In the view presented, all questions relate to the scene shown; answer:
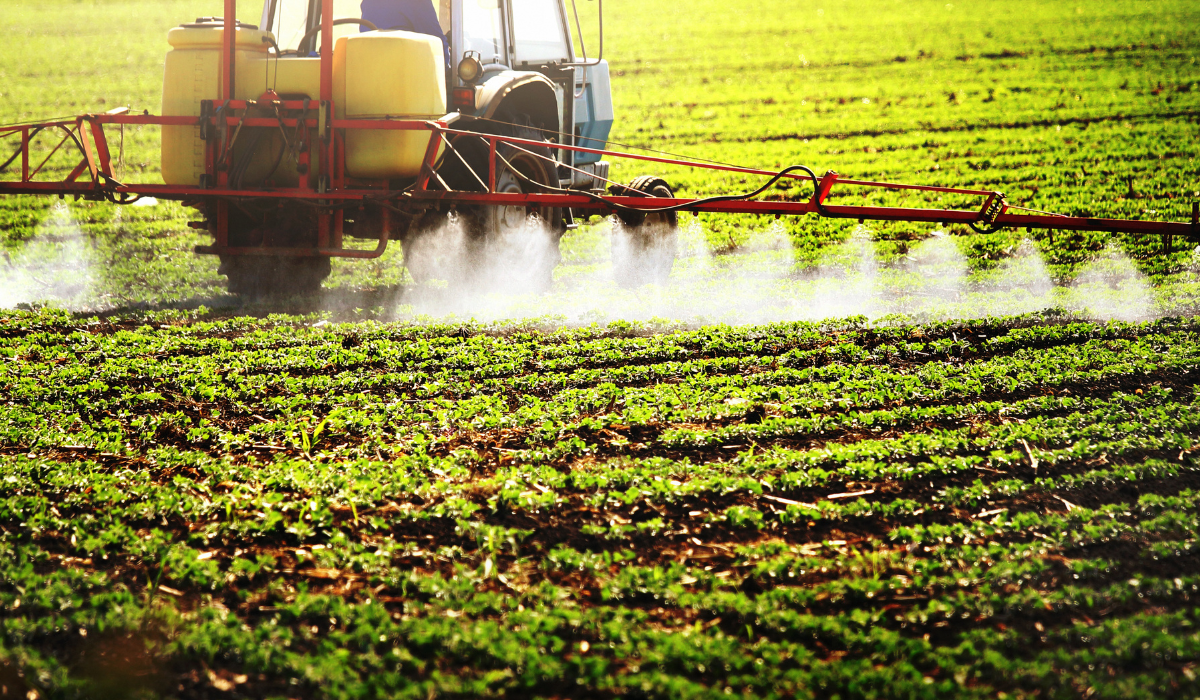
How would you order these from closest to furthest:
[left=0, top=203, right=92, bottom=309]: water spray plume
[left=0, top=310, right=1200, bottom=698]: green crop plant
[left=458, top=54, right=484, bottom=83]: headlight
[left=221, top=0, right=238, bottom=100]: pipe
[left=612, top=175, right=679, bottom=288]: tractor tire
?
[left=0, top=310, right=1200, bottom=698]: green crop plant < [left=221, top=0, right=238, bottom=100]: pipe < [left=458, top=54, right=484, bottom=83]: headlight < [left=0, top=203, right=92, bottom=309]: water spray plume < [left=612, top=175, right=679, bottom=288]: tractor tire

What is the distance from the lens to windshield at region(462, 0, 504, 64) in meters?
8.09

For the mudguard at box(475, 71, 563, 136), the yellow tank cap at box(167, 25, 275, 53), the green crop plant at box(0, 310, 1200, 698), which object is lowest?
the green crop plant at box(0, 310, 1200, 698)

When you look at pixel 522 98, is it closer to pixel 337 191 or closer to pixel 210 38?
pixel 337 191

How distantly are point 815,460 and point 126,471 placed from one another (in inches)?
121

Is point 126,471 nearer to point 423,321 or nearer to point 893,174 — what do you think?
point 423,321

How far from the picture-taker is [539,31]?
910cm

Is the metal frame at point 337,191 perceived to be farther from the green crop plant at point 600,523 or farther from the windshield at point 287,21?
the green crop plant at point 600,523

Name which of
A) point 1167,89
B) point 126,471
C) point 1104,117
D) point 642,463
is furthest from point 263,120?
point 1167,89

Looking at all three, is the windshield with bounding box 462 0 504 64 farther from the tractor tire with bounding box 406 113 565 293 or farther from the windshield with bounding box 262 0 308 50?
the windshield with bounding box 262 0 308 50

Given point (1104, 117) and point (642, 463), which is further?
point (1104, 117)

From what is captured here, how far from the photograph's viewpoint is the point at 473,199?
700 centimetres

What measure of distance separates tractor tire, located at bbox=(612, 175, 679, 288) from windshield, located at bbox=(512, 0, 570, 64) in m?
1.58

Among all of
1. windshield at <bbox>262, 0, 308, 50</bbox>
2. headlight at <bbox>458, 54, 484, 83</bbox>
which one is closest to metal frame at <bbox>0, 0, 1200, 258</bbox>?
headlight at <bbox>458, 54, 484, 83</bbox>

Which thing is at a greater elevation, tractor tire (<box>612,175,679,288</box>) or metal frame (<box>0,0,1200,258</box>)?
metal frame (<box>0,0,1200,258</box>)
